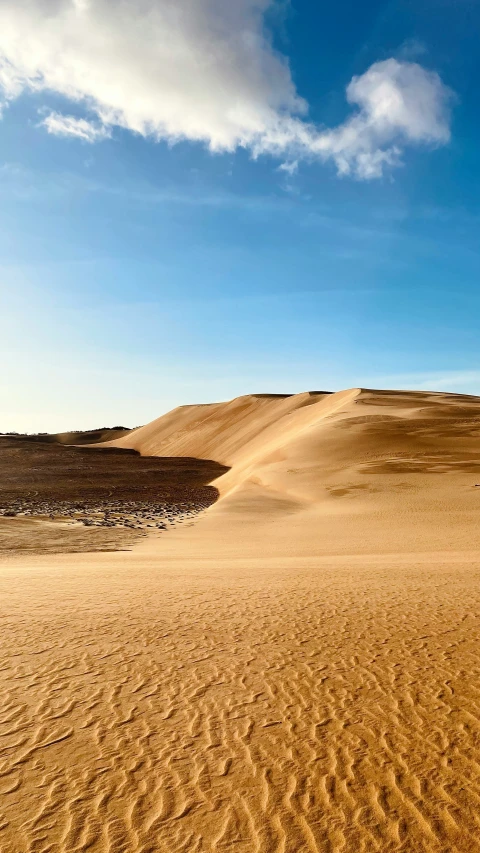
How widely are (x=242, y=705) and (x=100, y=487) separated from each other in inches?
1492

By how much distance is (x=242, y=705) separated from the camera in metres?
6.64

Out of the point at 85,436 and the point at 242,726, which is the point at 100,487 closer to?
the point at 242,726

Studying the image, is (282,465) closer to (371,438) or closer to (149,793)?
(371,438)

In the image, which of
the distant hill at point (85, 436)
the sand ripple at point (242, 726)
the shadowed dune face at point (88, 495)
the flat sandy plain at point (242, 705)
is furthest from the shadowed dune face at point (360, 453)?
the distant hill at point (85, 436)

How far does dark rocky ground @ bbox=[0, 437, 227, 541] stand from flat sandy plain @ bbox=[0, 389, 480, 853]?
42.7 feet

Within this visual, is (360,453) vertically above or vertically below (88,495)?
above

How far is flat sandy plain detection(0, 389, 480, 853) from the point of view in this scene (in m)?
4.55

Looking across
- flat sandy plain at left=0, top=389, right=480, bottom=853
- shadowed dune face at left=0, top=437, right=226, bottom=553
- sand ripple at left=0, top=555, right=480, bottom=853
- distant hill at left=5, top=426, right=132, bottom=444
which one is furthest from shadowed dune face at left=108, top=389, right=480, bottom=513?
distant hill at left=5, top=426, right=132, bottom=444

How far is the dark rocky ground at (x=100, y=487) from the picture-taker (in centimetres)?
3027

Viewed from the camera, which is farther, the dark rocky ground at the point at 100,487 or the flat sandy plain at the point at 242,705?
the dark rocky ground at the point at 100,487

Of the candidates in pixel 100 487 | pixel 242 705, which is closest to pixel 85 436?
pixel 100 487

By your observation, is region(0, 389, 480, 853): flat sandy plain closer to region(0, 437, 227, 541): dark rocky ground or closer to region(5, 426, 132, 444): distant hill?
region(0, 437, 227, 541): dark rocky ground

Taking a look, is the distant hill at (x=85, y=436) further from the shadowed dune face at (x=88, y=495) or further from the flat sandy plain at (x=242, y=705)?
the flat sandy plain at (x=242, y=705)

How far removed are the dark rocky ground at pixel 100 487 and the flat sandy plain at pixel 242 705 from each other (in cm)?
1302
